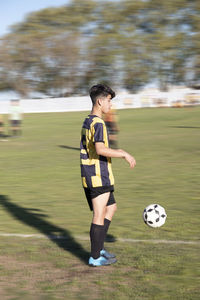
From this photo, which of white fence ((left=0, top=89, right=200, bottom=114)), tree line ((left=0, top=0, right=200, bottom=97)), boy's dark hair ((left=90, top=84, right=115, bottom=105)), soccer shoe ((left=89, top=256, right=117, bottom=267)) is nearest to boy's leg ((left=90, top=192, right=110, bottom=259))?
soccer shoe ((left=89, top=256, right=117, bottom=267))

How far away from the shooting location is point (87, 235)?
6855mm

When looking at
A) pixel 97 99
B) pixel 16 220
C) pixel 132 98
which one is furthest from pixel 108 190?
pixel 132 98

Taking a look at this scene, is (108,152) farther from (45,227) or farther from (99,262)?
(45,227)

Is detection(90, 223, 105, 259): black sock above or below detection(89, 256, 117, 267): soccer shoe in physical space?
above

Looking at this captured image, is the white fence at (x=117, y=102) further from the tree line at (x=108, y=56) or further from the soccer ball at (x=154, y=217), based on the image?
the soccer ball at (x=154, y=217)

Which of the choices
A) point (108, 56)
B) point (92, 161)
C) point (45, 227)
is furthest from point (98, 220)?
point (108, 56)

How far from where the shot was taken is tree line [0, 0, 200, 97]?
67.7 meters

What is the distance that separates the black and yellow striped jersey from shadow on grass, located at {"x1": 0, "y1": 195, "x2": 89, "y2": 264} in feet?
3.40

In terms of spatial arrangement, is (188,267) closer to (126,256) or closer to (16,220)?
(126,256)

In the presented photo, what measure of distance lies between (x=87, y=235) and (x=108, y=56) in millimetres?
62308

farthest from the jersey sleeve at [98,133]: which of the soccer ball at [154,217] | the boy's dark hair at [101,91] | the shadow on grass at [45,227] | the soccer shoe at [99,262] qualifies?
the soccer ball at [154,217]

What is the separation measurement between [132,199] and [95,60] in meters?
59.7

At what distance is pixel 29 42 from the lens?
68188mm

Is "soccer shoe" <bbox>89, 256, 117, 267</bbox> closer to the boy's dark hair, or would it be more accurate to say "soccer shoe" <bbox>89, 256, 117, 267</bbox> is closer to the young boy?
the young boy
